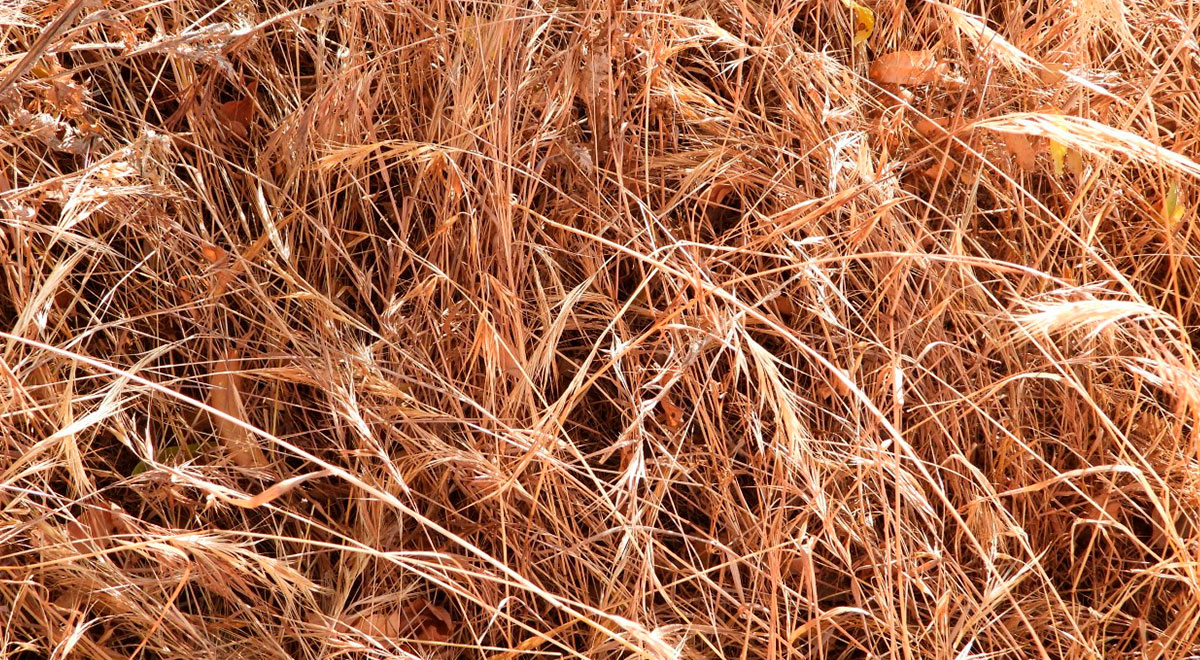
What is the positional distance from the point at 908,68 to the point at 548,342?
68cm

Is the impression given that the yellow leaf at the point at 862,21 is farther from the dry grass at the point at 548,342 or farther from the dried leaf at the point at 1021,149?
the dried leaf at the point at 1021,149

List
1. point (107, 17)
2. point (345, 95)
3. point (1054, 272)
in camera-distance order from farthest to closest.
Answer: point (1054, 272), point (345, 95), point (107, 17)

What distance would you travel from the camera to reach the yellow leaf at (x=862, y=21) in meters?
1.43

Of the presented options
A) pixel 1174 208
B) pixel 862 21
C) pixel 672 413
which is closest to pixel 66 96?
pixel 672 413

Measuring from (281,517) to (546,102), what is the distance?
2.06 ft

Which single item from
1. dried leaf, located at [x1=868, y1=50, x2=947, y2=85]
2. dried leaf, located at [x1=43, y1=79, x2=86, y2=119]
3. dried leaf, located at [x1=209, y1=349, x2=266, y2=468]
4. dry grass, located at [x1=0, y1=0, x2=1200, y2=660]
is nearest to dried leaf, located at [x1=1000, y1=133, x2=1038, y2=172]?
dry grass, located at [x1=0, y1=0, x2=1200, y2=660]

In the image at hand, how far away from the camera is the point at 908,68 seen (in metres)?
1.42

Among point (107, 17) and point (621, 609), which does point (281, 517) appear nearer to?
point (621, 609)

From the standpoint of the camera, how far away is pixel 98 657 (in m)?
1.16

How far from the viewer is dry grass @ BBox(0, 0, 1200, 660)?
3.80 feet

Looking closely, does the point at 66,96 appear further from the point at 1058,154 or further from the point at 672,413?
the point at 1058,154

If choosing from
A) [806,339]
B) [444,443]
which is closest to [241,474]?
[444,443]

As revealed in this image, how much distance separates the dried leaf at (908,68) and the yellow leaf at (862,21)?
0.04m

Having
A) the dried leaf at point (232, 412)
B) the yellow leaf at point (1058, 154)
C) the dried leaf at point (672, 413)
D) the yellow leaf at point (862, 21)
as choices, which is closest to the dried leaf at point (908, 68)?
the yellow leaf at point (862, 21)
